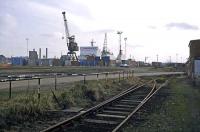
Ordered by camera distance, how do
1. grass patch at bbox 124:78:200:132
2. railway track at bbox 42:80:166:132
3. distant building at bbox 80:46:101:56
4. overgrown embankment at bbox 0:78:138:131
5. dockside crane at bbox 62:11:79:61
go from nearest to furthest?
railway track at bbox 42:80:166:132
grass patch at bbox 124:78:200:132
overgrown embankment at bbox 0:78:138:131
dockside crane at bbox 62:11:79:61
distant building at bbox 80:46:101:56

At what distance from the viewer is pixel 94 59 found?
5650 inches

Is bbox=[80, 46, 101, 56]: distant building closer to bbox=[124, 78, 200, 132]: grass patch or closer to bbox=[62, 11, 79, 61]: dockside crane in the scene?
bbox=[62, 11, 79, 61]: dockside crane

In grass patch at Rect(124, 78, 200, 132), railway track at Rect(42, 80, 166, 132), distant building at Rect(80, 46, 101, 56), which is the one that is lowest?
grass patch at Rect(124, 78, 200, 132)

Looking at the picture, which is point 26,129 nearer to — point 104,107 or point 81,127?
point 81,127

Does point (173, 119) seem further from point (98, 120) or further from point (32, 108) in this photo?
point (32, 108)

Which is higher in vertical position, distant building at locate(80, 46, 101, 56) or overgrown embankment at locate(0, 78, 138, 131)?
distant building at locate(80, 46, 101, 56)

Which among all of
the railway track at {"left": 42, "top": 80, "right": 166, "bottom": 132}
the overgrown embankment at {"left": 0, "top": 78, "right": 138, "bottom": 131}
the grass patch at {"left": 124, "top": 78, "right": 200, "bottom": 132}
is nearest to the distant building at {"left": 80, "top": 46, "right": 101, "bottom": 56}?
the overgrown embankment at {"left": 0, "top": 78, "right": 138, "bottom": 131}

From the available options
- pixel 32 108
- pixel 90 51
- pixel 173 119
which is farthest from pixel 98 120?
pixel 90 51

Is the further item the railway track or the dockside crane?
the dockside crane

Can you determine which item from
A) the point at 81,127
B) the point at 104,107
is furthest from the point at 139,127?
the point at 104,107

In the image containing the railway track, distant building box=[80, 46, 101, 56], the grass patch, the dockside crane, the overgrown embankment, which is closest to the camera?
the railway track

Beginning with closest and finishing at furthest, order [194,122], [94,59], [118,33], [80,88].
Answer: [194,122] < [80,88] < [94,59] < [118,33]

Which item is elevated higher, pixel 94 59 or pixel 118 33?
pixel 118 33

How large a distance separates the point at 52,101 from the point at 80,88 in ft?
19.1
